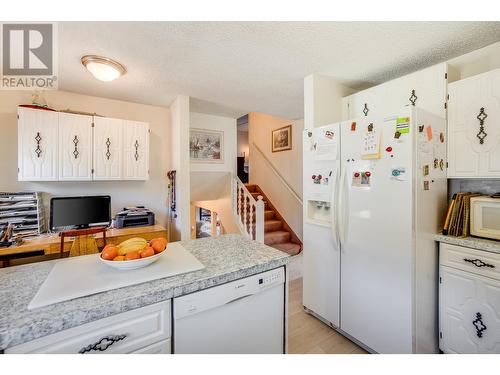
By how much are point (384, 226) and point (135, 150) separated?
112 inches

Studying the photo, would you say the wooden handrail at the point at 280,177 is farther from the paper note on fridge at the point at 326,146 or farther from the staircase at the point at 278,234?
the paper note on fridge at the point at 326,146

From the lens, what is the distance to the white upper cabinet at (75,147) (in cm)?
252

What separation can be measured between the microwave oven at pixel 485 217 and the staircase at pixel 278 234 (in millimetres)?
2700

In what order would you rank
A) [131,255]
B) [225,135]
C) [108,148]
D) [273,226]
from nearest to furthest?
[131,255], [108,148], [225,135], [273,226]

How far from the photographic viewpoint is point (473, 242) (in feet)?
5.04

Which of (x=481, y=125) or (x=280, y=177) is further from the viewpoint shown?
(x=280, y=177)

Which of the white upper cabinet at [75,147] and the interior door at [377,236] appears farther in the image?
the white upper cabinet at [75,147]

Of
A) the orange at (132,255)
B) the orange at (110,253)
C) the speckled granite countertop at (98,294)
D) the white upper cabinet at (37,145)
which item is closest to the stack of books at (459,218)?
the speckled granite countertop at (98,294)

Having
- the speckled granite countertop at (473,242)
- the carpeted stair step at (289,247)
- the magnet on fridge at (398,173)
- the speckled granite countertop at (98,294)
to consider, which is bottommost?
the carpeted stair step at (289,247)

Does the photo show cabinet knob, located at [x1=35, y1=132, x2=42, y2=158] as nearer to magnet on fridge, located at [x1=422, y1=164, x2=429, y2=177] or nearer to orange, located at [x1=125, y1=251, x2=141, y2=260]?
orange, located at [x1=125, y1=251, x2=141, y2=260]

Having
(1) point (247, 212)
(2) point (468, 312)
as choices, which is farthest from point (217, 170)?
(2) point (468, 312)

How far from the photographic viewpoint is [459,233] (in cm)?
168

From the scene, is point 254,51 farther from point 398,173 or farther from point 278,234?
point 278,234
